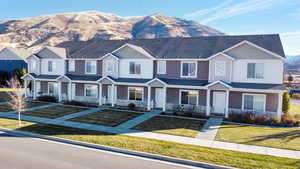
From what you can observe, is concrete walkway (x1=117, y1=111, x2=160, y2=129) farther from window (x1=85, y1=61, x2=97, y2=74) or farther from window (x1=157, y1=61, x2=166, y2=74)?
window (x1=85, y1=61, x2=97, y2=74)

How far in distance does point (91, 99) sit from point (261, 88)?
61.0ft

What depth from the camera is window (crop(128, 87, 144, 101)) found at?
23469mm

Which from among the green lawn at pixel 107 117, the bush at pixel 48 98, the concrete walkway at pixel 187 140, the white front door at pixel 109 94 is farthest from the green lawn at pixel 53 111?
the white front door at pixel 109 94

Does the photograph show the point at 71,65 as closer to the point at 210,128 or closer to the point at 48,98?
the point at 48,98

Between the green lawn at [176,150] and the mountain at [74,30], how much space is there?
118379mm

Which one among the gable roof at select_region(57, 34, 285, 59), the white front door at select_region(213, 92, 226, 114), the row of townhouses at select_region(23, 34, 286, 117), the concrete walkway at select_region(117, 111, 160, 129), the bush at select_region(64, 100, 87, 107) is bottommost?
the concrete walkway at select_region(117, 111, 160, 129)

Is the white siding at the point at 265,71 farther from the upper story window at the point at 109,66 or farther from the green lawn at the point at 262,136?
the upper story window at the point at 109,66

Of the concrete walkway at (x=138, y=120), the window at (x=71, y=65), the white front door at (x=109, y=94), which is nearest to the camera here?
the concrete walkway at (x=138, y=120)

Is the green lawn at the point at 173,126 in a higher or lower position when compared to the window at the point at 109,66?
lower

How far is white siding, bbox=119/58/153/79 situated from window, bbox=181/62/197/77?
3584mm

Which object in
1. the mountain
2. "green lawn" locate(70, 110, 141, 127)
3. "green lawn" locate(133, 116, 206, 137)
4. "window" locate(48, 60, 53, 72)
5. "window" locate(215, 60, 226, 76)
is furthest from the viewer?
the mountain

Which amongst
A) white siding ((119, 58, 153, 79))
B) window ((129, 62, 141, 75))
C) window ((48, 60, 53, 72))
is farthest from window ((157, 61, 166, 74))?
window ((48, 60, 53, 72))

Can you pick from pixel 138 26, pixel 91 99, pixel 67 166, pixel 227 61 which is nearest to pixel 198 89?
pixel 227 61

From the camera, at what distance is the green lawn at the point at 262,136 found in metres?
12.1
